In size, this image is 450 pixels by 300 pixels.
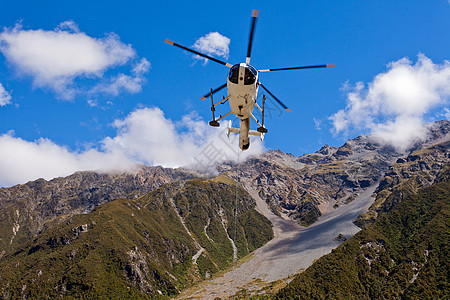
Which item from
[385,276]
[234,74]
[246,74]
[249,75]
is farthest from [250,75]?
[385,276]

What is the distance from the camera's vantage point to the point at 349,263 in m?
192

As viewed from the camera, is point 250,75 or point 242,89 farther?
point 242,89

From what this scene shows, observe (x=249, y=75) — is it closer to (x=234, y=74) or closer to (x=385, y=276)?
(x=234, y=74)

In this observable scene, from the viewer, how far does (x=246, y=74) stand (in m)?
29.9

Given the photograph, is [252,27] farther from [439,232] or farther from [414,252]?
[439,232]

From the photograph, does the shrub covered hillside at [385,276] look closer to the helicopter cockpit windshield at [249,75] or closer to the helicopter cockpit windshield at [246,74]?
the helicopter cockpit windshield at [249,75]

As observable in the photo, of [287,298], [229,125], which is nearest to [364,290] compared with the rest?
[287,298]

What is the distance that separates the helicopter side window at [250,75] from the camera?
29.8m

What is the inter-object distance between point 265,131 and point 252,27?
45.9 ft

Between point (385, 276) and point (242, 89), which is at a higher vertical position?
point (242, 89)

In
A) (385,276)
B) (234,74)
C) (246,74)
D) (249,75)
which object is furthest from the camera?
(385,276)

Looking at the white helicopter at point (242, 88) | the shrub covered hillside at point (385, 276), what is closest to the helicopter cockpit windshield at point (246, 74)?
the white helicopter at point (242, 88)

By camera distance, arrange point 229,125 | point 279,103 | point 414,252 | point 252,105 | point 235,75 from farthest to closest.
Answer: point 414,252, point 229,125, point 279,103, point 252,105, point 235,75

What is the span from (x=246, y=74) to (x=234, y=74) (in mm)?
1258
